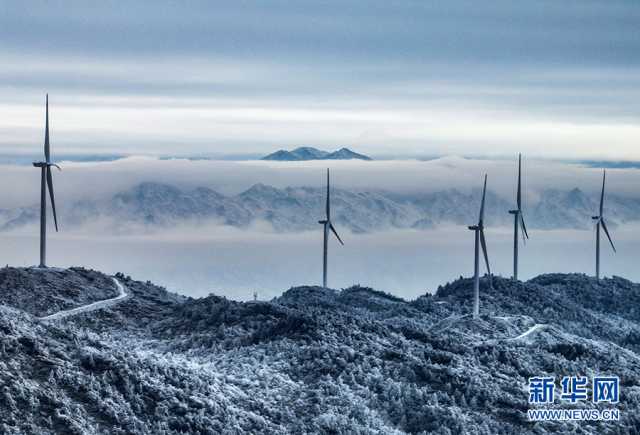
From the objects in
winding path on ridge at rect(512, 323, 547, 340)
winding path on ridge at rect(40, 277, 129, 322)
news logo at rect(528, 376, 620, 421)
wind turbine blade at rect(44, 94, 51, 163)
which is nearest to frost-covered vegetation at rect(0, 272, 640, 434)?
news logo at rect(528, 376, 620, 421)

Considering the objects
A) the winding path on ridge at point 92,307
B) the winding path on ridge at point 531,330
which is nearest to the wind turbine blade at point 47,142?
the winding path on ridge at point 92,307

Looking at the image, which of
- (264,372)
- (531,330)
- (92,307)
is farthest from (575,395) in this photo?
(92,307)

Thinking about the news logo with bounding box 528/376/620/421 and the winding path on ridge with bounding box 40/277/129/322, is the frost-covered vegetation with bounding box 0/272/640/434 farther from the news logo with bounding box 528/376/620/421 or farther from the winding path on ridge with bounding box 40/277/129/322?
the winding path on ridge with bounding box 40/277/129/322

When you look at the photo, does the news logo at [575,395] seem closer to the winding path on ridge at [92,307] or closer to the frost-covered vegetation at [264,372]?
the frost-covered vegetation at [264,372]

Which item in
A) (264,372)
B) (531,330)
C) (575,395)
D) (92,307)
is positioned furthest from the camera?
(531,330)

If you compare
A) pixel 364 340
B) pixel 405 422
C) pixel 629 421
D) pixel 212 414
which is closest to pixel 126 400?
pixel 212 414

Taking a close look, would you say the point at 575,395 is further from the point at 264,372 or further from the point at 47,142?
the point at 47,142

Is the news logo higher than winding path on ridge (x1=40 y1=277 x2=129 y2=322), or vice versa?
winding path on ridge (x1=40 y1=277 x2=129 y2=322)

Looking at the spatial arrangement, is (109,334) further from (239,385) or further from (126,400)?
(126,400)
